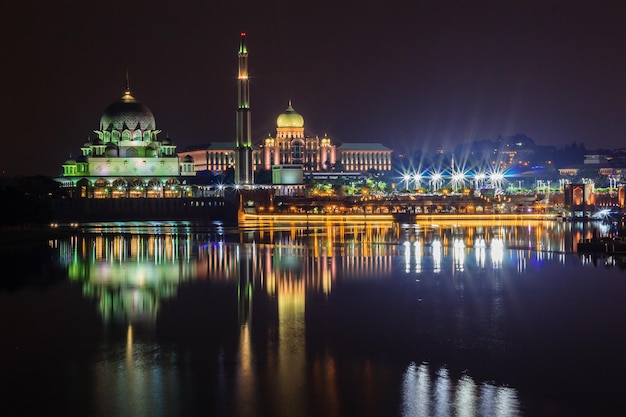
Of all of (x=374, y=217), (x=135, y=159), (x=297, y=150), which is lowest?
(x=374, y=217)

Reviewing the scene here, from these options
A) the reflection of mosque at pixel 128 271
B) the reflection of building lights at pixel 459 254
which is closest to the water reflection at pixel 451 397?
the reflection of mosque at pixel 128 271

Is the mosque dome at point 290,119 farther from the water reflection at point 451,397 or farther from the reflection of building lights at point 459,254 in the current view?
the water reflection at point 451,397

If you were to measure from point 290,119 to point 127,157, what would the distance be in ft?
93.4

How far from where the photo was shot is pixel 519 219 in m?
69.6

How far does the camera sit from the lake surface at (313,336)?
1341 centimetres

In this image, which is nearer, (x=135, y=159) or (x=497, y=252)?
(x=497, y=252)

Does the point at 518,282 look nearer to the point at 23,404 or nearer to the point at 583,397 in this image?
the point at 583,397

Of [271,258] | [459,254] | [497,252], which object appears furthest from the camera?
[497,252]

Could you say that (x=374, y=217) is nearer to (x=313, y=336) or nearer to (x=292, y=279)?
(x=292, y=279)

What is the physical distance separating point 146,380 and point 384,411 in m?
3.86

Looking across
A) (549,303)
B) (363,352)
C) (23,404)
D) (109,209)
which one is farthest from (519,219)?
(23,404)

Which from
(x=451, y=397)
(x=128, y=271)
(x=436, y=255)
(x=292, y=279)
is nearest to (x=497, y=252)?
(x=436, y=255)

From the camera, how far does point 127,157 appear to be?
79.8 m

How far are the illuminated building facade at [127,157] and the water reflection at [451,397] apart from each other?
65.0m
